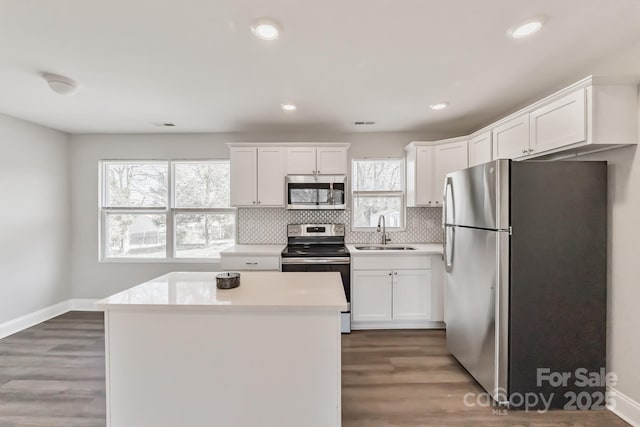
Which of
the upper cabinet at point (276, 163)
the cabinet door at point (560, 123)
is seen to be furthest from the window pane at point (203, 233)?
the cabinet door at point (560, 123)

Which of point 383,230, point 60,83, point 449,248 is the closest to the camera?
point 60,83

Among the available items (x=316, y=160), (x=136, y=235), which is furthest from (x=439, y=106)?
(x=136, y=235)

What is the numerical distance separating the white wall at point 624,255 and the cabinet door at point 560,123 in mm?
339

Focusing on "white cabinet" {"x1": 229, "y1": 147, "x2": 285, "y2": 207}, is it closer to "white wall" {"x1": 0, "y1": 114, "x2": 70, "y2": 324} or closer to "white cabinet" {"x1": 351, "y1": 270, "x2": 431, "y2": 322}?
"white cabinet" {"x1": 351, "y1": 270, "x2": 431, "y2": 322}

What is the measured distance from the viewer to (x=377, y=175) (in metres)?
3.99

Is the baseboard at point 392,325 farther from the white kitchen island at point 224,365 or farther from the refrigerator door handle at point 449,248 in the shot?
the white kitchen island at point 224,365

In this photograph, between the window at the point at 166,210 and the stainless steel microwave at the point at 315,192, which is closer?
the stainless steel microwave at the point at 315,192

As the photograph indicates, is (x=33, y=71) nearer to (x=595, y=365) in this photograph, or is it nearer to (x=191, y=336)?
(x=191, y=336)

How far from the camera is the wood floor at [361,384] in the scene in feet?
6.34

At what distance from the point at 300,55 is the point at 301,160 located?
168cm

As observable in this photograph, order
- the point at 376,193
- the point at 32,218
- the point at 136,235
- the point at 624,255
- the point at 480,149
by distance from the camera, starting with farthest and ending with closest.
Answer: the point at 136,235
the point at 376,193
the point at 32,218
the point at 480,149
the point at 624,255

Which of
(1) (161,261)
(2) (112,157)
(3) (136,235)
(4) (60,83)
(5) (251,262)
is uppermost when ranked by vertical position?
(4) (60,83)

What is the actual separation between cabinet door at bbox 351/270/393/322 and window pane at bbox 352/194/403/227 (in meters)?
0.87

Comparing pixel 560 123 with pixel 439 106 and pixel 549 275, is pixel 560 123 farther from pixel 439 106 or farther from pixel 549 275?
pixel 439 106
